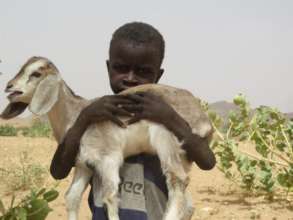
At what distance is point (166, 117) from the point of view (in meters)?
2.04

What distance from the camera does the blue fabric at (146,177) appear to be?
6.98ft

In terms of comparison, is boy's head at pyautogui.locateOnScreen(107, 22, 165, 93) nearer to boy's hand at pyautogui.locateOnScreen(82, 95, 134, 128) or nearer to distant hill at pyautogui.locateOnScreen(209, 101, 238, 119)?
boy's hand at pyautogui.locateOnScreen(82, 95, 134, 128)

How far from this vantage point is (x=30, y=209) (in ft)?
6.96

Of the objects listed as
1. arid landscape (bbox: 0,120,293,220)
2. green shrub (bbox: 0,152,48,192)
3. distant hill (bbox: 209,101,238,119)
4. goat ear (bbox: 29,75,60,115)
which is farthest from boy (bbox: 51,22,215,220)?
green shrub (bbox: 0,152,48,192)

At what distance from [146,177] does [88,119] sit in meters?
0.35

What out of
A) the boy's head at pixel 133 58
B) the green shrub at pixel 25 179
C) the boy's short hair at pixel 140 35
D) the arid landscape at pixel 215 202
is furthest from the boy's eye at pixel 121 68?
the green shrub at pixel 25 179

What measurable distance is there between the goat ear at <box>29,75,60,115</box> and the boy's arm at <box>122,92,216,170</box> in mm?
319

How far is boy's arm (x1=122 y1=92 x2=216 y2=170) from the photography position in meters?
2.04

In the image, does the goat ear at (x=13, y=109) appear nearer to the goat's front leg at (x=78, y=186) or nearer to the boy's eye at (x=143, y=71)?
the goat's front leg at (x=78, y=186)

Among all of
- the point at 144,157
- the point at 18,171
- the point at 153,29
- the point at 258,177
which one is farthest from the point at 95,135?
the point at 18,171

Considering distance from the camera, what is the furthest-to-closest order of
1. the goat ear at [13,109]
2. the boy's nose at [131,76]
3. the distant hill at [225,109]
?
the distant hill at [225,109] < the boy's nose at [131,76] < the goat ear at [13,109]

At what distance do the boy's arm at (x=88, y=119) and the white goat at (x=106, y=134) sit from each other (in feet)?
0.09

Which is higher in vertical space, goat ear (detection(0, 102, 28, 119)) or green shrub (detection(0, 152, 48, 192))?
goat ear (detection(0, 102, 28, 119))

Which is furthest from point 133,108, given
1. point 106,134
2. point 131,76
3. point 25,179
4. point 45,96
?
point 25,179
